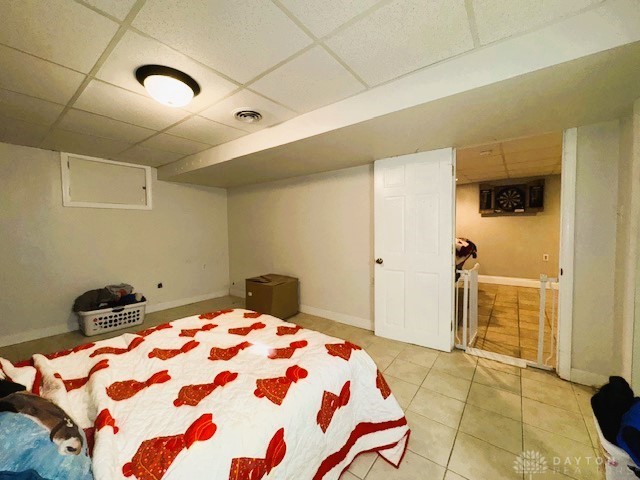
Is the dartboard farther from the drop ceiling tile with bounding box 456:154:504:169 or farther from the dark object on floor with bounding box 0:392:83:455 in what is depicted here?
the dark object on floor with bounding box 0:392:83:455

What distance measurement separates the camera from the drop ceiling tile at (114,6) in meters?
1.12

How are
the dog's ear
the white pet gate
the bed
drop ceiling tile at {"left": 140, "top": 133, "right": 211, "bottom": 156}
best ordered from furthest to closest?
drop ceiling tile at {"left": 140, "top": 133, "right": 211, "bottom": 156}
the white pet gate
the bed
the dog's ear

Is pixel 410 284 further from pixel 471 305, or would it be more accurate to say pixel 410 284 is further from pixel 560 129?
pixel 560 129

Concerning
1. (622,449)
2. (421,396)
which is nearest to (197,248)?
(421,396)

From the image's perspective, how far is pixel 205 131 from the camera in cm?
254

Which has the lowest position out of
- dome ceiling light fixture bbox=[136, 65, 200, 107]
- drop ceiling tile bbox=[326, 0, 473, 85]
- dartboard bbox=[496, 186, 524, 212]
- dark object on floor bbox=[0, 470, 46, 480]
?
dark object on floor bbox=[0, 470, 46, 480]

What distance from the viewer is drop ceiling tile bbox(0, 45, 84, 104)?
1460 mm

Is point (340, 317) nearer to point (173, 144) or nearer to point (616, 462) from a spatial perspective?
point (616, 462)

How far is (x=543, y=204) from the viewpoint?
4.96 metres

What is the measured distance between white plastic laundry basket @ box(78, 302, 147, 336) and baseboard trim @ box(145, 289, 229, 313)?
1.79ft

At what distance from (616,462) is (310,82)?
2.36 metres

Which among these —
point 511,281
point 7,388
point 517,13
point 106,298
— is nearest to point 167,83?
point 7,388

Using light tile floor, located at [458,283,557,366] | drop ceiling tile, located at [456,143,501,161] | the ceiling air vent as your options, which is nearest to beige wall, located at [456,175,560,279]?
light tile floor, located at [458,283,557,366]

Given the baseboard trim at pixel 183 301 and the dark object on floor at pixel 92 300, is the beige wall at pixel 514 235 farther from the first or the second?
the dark object on floor at pixel 92 300
